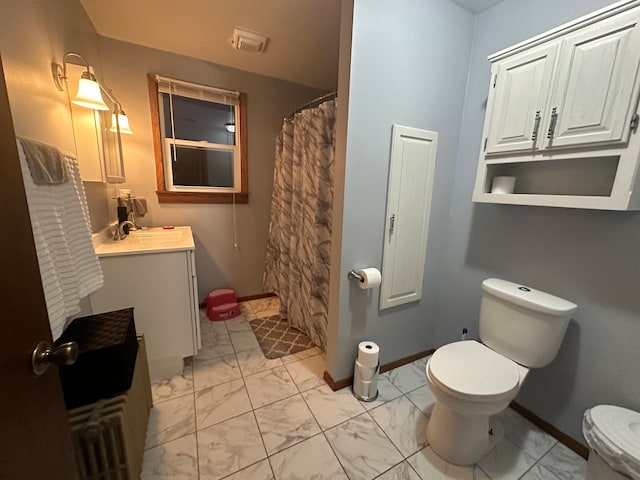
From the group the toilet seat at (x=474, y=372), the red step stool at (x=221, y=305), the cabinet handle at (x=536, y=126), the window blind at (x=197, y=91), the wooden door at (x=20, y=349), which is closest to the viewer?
the wooden door at (x=20, y=349)

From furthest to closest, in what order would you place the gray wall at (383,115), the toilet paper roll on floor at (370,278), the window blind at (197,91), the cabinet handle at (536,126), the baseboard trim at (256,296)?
the baseboard trim at (256,296), the window blind at (197,91), the toilet paper roll on floor at (370,278), the gray wall at (383,115), the cabinet handle at (536,126)

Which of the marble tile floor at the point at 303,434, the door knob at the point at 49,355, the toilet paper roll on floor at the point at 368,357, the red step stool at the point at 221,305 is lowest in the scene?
the marble tile floor at the point at 303,434

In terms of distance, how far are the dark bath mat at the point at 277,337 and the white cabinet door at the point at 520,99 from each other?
6.30 feet

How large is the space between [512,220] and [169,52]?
116 inches

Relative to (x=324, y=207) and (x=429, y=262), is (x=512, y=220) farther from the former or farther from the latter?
(x=324, y=207)

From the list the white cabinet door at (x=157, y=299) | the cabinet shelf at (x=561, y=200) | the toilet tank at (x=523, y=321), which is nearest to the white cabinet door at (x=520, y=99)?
the cabinet shelf at (x=561, y=200)

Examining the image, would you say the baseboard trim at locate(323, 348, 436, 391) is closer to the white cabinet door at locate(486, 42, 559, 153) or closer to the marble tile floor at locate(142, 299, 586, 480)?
the marble tile floor at locate(142, 299, 586, 480)

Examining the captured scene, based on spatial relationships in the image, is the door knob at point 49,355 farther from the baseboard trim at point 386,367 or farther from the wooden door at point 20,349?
the baseboard trim at point 386,367

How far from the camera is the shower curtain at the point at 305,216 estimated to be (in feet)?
6.24

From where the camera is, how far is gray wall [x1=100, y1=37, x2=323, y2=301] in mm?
2203

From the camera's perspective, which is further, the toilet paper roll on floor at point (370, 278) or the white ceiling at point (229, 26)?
the white ceiling at point (229, 26)

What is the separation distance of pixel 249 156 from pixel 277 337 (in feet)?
5.90

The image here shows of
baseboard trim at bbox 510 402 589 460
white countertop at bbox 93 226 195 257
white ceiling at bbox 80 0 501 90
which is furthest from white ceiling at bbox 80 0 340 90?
baseboard trim at bbox 510 402 589 460

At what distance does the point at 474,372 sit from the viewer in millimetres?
1277
